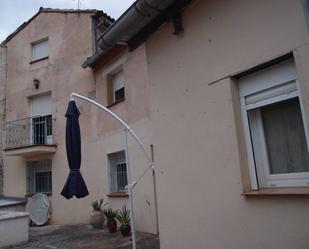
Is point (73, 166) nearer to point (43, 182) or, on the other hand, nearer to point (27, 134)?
point (43, 182)

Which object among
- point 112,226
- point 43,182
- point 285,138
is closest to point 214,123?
point 285,138

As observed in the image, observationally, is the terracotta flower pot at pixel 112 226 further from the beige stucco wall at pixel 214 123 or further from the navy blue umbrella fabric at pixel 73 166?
the beige stucco wall at pixel 214 123

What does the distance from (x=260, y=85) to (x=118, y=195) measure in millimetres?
7978

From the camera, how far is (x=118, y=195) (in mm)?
10094

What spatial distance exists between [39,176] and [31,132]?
2115 mm

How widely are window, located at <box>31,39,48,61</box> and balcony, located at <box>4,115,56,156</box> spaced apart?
3.25 metres

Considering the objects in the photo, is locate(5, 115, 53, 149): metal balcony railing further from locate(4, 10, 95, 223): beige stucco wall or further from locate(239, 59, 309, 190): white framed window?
locate(239, 59, 309, 190): white framed window

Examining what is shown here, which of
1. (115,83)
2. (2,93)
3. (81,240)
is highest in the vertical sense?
(2,93)

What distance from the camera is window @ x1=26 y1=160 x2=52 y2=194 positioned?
13203mm

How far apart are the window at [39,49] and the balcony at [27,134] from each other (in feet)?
10.6

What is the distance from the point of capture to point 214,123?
338cm

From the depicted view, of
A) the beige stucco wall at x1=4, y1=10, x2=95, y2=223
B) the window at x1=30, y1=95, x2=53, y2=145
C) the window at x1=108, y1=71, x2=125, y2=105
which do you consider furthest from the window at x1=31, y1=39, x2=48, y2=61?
the window at x1=108, y1=71, x2=125, y2=105

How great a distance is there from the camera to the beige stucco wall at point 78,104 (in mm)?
9547

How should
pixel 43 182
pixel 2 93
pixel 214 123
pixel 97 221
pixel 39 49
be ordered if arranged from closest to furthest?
pixel 214 123, pixel 97 221, pixel 43 182, pixel 39 49, pixel 2 93
